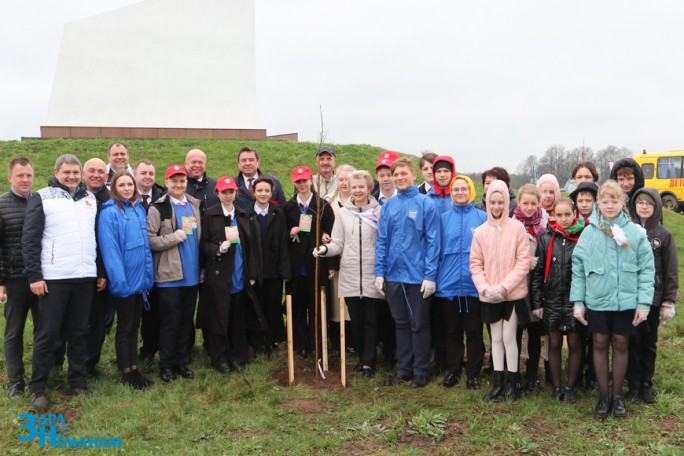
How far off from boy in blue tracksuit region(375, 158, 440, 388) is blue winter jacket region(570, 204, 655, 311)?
1214 mm

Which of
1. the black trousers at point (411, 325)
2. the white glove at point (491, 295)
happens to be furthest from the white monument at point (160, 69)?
the white glove at point (491, 295)

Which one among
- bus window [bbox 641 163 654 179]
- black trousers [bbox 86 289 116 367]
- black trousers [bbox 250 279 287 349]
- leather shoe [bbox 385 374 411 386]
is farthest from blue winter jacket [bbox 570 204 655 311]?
bus window [bbox 641 163 654 179]

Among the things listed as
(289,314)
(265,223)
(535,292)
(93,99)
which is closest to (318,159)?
(265,223)

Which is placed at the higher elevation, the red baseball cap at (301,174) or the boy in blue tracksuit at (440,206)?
the red baseball cap at (301,174)

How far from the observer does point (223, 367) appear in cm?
516

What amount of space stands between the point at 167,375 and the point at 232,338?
0.71 metres

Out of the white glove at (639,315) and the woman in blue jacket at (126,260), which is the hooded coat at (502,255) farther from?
the woman in blue jacket at (126,260)

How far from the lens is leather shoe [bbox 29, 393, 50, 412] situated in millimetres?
4250

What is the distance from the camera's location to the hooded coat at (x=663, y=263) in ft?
13.6

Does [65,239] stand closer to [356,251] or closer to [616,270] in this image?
[356,251]

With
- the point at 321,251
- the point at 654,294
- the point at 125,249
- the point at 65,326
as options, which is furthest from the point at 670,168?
the point at 65,326

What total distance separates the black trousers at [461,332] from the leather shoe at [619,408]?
3.45 ft

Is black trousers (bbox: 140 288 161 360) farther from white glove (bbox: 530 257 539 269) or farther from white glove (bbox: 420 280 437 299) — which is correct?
white glove (bbox: 530 257 539 269)

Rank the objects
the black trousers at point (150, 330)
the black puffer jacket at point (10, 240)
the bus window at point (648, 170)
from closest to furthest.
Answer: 1. the black puffer jacket at point (10, 240)
2. the black trousers at point (150, 330)
3. the bus window at point (648, 170)
